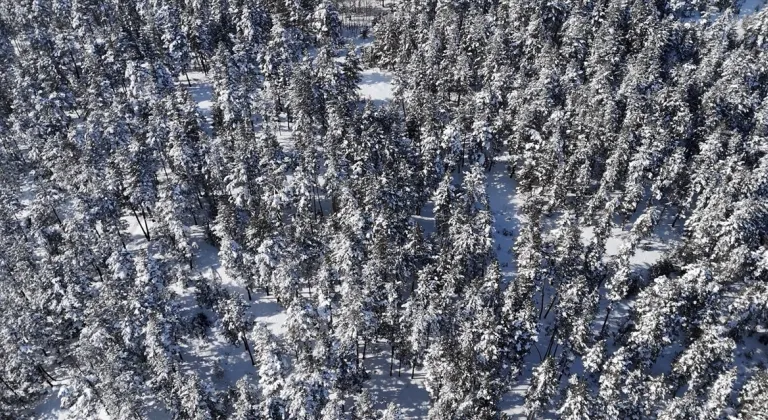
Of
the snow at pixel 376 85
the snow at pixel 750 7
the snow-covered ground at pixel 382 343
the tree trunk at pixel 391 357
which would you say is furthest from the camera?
the snow at pixel 750 7

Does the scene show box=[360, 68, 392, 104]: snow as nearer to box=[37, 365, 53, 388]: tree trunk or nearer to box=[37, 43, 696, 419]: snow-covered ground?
box=[37, 43, 696, 419]: snow-covered ground

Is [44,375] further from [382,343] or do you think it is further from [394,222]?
[394,222]

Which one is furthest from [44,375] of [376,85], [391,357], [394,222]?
[376,85]

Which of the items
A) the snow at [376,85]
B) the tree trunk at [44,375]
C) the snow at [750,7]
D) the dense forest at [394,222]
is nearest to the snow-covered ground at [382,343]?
the dense forest at [394,222]

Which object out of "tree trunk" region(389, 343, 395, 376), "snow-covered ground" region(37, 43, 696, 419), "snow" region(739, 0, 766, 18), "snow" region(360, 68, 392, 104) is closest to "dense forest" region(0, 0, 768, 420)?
"snow-covered ground" region(37, 43, 696, 419)

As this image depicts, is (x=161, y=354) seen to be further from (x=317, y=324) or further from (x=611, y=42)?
(x=611, y=42)

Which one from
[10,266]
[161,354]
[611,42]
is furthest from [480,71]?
[10,266]

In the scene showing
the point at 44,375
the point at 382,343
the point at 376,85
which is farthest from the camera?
the point at 376,85

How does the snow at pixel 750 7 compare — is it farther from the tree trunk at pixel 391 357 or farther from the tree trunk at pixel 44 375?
the tree trunk at pixel 44 375

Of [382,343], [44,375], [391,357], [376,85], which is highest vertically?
[376,85]
